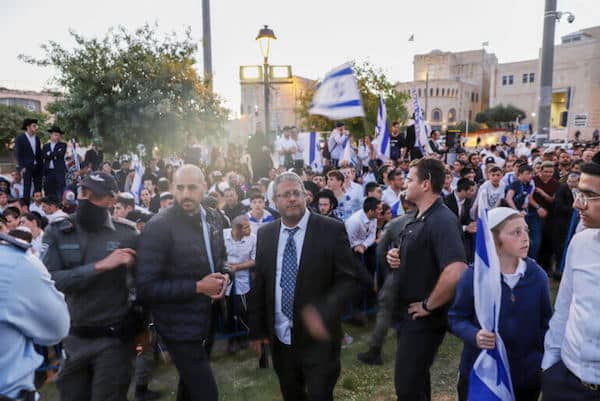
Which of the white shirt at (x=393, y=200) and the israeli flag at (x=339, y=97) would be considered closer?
the israeli flag at (x=339, y=97)

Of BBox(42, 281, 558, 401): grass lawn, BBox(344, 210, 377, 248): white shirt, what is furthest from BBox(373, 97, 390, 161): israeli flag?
BBox(42, 281, 558, 401): grass lawn

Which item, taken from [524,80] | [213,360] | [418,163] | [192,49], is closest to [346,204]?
[213,360]

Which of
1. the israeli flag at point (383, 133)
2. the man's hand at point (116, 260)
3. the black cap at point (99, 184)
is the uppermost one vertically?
the israeli flag at point (383, 133)

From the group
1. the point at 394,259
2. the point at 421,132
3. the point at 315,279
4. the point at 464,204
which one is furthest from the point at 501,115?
the point at 315,279

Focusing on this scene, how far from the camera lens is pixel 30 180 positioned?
415 inches

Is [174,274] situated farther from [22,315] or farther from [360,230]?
[360,230]

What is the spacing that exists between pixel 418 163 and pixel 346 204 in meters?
4.32

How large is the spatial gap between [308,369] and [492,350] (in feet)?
4.25

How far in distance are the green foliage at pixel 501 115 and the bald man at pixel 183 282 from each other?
255 ft

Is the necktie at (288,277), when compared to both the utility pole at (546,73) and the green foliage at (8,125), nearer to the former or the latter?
the utility pole at (546,73)

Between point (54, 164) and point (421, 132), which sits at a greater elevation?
point (421, 132)

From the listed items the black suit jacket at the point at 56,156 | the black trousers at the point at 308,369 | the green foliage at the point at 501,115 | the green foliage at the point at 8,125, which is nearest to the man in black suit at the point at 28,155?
the black suit jacket at the point at 56,156

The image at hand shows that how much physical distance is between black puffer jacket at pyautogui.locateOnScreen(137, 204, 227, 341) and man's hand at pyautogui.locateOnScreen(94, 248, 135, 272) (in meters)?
0.08

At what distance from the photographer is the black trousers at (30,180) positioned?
10.4 metres
